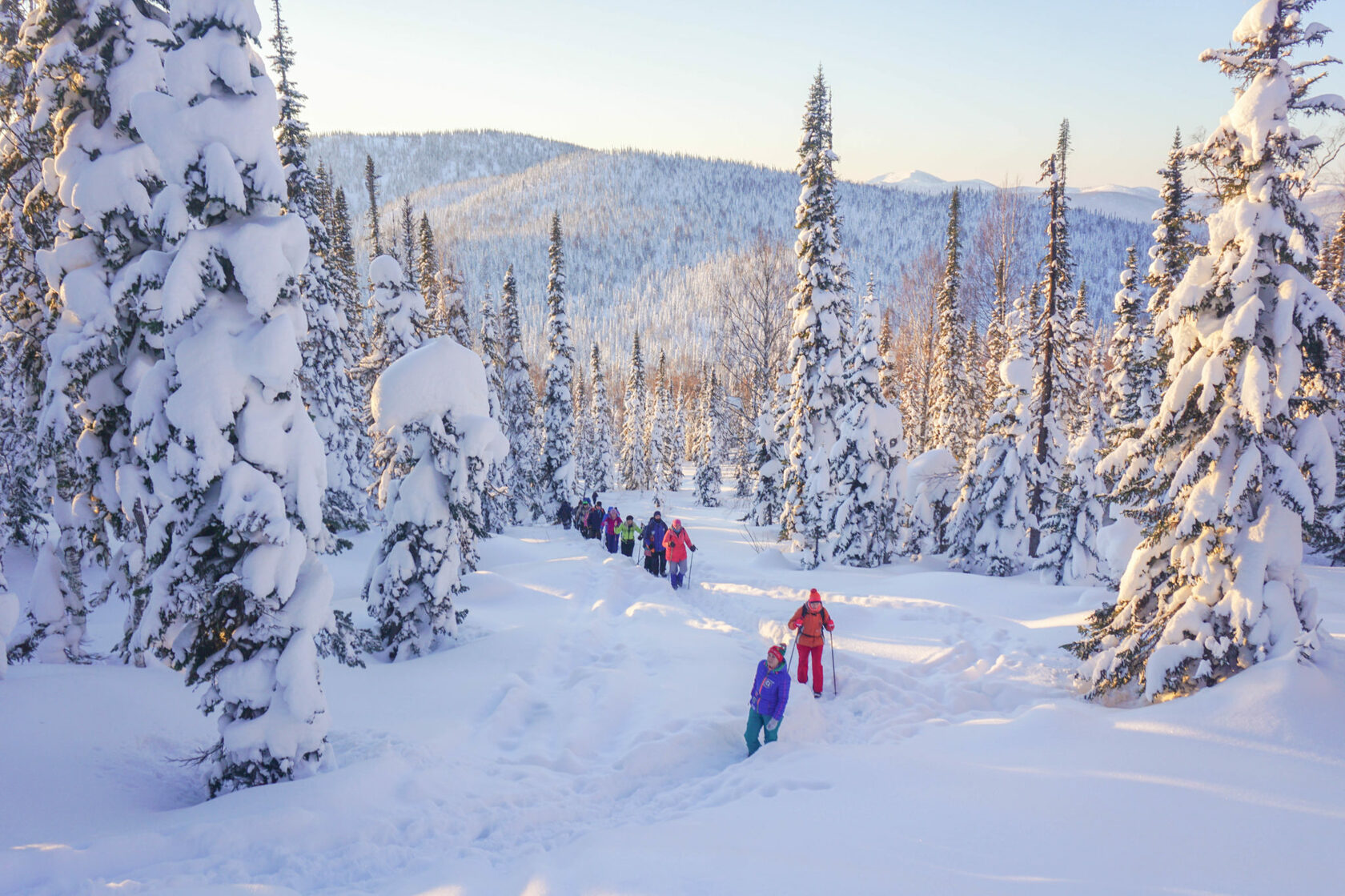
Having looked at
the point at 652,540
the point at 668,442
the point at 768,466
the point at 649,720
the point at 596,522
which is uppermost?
the point at 768,466

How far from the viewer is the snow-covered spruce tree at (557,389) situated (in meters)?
34.4

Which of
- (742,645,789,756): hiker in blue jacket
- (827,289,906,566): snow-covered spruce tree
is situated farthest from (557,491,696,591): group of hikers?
(742,645,789,756): hiker in blue jacket

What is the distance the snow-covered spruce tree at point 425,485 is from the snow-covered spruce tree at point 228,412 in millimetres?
4901

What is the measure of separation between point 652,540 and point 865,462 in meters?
7.61

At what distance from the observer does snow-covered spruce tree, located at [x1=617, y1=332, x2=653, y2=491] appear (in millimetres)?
69938

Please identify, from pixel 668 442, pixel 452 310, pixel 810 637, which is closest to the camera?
pixel 810 637

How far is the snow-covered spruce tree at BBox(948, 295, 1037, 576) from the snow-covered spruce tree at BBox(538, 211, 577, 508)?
21521 mm

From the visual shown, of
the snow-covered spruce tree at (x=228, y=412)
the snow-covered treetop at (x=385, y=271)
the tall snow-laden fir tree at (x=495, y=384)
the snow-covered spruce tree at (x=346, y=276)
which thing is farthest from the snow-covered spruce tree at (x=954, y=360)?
the snow-covered spruce tree at (x=228, y=412)

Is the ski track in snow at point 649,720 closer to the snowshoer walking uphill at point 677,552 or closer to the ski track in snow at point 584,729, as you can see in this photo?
the ski track in snow at point 584,729

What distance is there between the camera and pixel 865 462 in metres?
20.9

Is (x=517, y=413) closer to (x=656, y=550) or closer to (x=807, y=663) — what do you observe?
(x=656, y=550)

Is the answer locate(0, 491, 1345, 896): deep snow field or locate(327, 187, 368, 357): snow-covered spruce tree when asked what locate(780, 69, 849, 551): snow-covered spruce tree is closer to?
locate(0, 491, 1345, 896): deep snow field

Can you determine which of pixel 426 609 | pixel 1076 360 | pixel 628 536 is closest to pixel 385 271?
pixel 628 536

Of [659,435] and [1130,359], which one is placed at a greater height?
[1130,359]
